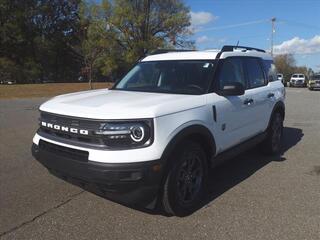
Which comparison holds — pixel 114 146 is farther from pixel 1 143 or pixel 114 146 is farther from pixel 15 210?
pixel 1 143

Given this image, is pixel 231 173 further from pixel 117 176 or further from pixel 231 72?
pixel 117 176

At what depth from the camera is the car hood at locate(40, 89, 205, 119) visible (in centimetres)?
407

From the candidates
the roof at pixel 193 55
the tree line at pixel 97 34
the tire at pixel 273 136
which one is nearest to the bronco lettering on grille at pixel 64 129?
the roof at pixel 193 55

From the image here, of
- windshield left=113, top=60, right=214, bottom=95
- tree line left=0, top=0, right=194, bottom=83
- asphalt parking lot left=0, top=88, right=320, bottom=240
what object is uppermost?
tree line left=0, top=0, right=194, bottom=83

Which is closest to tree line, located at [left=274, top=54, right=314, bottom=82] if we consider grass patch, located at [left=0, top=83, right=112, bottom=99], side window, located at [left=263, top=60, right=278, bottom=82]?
grass patch, located at [left=0, top=83, right=112, bottom=99]

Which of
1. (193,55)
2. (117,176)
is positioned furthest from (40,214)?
(193,55)

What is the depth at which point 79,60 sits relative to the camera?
62062 mm

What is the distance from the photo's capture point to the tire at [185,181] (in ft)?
14.3

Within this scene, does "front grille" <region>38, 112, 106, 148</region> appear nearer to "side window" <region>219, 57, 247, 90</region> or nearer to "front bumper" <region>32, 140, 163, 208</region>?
"front bumper" <region>32, 140, 163, 208</region>

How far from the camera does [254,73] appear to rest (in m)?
6.57

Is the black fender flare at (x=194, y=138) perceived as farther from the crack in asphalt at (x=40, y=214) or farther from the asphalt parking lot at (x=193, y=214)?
the crack in asphalt at (x=40, y=214)

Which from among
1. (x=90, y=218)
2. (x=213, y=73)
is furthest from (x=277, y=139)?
(x=90, y=218)

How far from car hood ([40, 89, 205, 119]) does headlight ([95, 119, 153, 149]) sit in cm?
7

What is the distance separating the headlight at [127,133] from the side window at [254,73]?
9.11 feet
